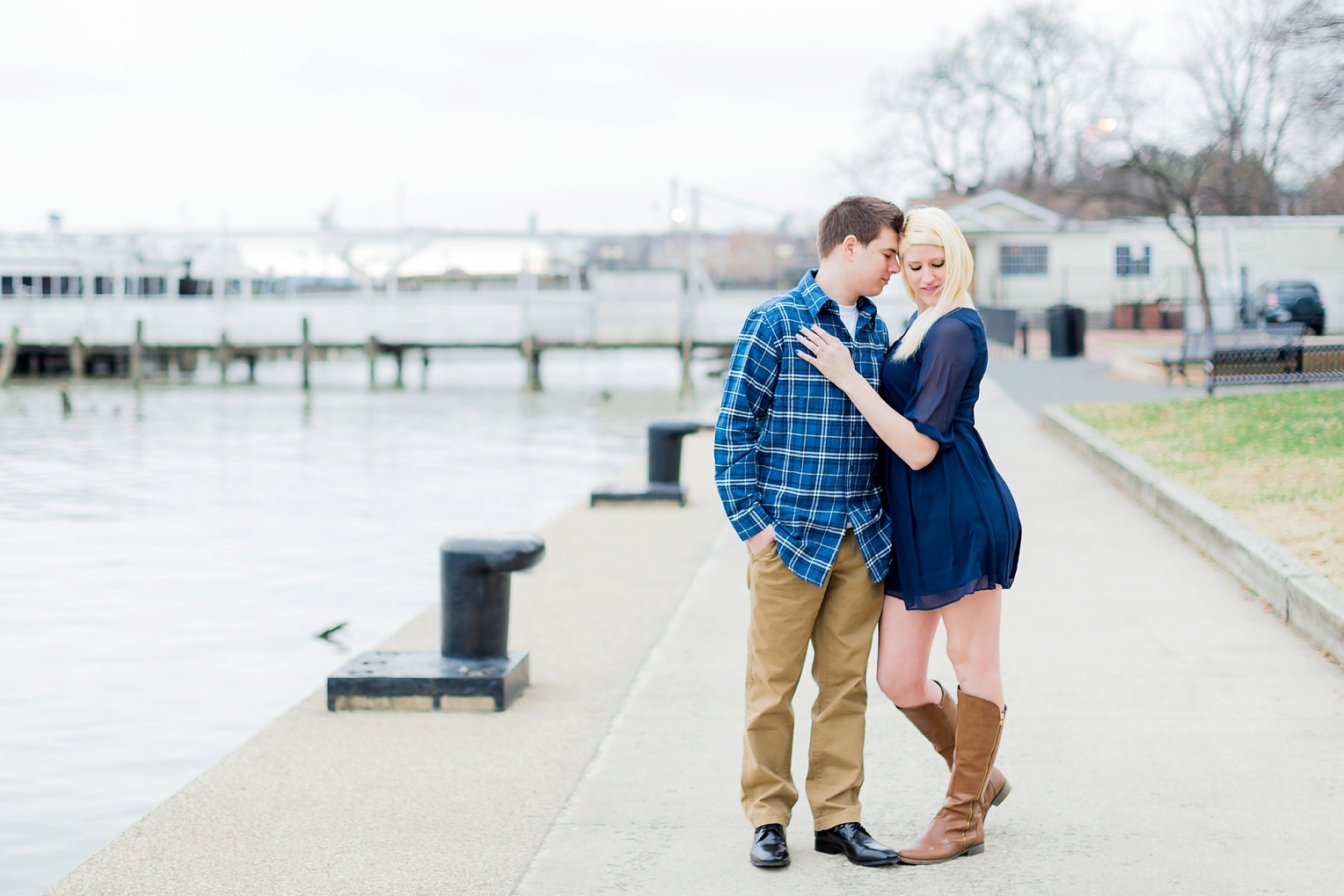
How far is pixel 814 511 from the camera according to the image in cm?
408

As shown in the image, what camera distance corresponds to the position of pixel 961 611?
409 cm

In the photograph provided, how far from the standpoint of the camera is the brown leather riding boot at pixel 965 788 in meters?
4.14

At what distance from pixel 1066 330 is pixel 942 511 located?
2763 centimetres

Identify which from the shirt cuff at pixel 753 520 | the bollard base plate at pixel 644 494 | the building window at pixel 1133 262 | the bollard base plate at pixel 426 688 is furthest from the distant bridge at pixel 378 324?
the shirt cuff at pixel 753 520

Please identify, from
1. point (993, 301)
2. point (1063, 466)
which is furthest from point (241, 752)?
point (993, 301)

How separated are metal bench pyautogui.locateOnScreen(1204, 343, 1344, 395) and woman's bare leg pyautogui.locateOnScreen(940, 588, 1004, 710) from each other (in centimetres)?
1594

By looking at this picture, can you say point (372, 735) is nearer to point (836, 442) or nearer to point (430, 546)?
point (836, 442)

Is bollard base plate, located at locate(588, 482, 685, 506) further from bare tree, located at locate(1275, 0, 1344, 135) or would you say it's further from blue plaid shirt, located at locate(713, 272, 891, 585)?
bare tree, located at locate(1275, 0, 1344, 135)

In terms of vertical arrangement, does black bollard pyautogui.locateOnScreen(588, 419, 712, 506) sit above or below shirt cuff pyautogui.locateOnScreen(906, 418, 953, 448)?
below

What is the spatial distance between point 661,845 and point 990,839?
1020mm

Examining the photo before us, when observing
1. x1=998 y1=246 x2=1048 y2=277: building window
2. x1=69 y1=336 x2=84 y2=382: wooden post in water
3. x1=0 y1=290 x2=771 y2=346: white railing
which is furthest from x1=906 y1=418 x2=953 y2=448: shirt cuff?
x1=69 y1=336 x2=84 y2=382: wooden post in water

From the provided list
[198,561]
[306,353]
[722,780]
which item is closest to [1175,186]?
[306,353]

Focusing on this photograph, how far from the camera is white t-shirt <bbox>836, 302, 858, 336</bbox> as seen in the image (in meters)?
A: 4.12

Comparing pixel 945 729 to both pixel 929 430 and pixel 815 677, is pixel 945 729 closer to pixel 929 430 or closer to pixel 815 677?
pixel 815 677
